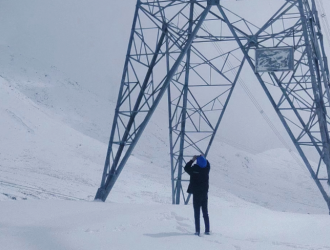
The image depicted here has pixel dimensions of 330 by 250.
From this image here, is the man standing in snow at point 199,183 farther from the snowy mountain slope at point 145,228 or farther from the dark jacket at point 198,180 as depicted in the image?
the snowy mountain slope at point 145,228

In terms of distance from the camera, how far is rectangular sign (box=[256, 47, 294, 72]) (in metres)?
15.7

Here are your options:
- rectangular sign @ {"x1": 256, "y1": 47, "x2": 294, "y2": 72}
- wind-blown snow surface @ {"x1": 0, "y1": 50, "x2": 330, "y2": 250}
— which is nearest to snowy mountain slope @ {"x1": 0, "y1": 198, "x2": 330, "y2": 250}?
wind-blown snow surface @ {"x1": 0, "y1": 50, "x2": 330, "y2": 250}

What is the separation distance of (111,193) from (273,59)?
9.90m

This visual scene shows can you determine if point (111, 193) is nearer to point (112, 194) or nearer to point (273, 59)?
point (112, 194)

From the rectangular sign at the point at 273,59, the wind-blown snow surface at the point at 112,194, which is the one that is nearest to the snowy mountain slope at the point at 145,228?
the wind-blown snow surface at the point at 112,194

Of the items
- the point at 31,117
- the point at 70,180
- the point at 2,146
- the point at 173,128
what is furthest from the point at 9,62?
the point at 173,128

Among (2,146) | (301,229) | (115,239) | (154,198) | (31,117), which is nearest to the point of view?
(115,239)

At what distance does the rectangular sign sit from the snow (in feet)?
16.5

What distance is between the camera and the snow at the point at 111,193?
22.7ft

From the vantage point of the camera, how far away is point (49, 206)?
29.2 feet

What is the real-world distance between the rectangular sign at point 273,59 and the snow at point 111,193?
502 centimetres

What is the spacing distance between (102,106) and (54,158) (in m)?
25.0

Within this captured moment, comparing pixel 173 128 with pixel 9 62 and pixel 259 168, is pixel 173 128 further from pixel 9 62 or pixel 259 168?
pixel 9 62

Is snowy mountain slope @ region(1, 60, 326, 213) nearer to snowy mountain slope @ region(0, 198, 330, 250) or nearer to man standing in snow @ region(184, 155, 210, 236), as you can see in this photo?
snowy mountain slope @ region(0, 198, 330, 250)
